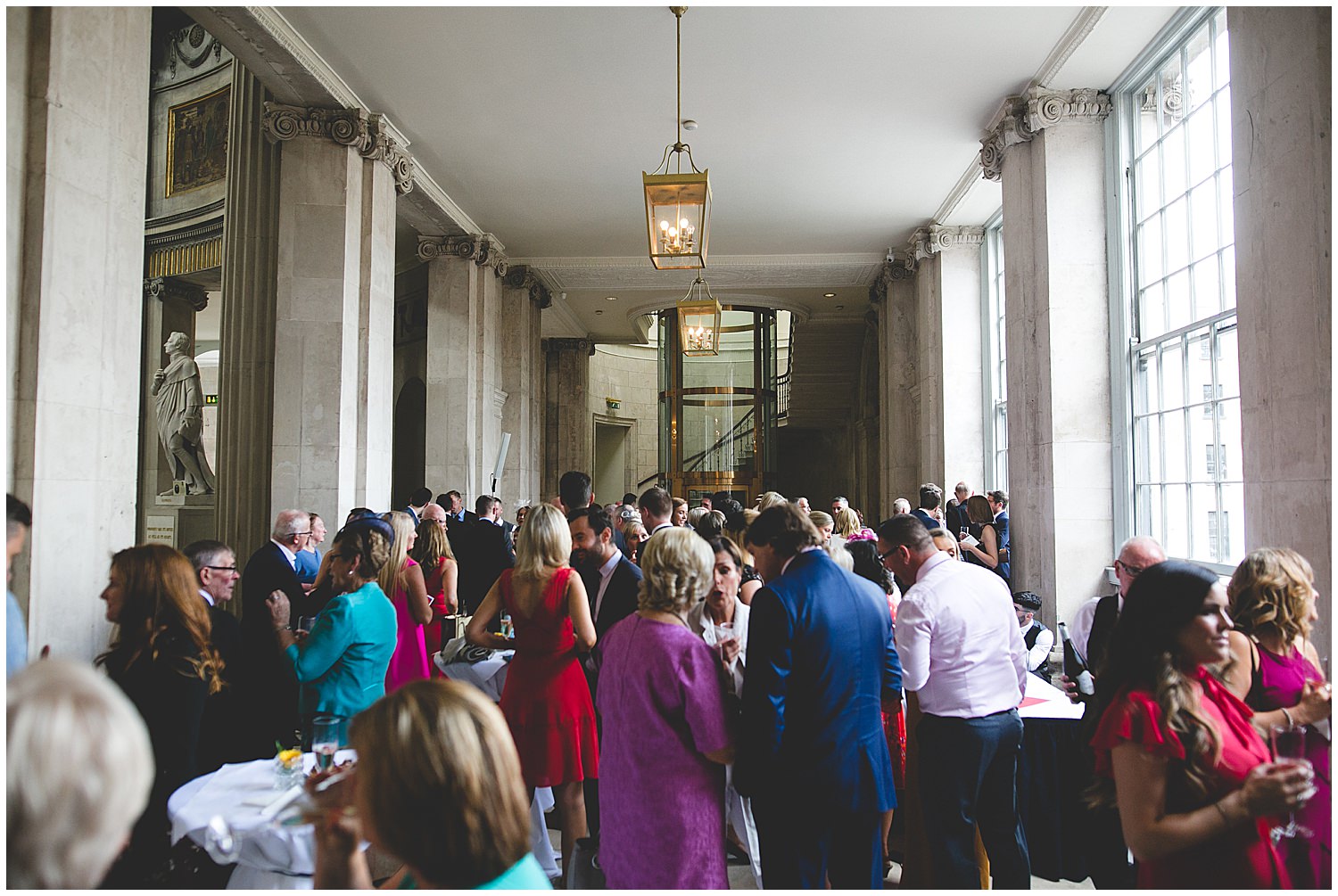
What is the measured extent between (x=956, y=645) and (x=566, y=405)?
18211 mm

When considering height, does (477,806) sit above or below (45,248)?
below

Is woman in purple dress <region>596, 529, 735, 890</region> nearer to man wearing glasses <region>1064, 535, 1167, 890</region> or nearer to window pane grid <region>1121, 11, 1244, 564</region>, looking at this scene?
man wearing glasses <region>1064, 535, 1167, 890</region>

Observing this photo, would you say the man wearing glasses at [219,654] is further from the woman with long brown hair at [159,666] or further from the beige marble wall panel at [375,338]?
the beige marble wall panel at [375,338]

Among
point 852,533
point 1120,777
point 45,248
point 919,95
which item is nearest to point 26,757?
point 1120,777

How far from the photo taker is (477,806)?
1238 millimetres

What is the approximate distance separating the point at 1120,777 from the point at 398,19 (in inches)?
283

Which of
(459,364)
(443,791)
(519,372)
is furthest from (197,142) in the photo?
(443,791)

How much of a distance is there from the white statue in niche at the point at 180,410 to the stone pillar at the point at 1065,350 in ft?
32.4

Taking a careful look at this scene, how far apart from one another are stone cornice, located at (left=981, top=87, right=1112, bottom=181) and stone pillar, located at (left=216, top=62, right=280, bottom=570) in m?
7.38

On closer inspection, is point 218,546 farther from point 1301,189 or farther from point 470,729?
point 1301,189

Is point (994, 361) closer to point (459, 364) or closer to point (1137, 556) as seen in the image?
point (459, 364)

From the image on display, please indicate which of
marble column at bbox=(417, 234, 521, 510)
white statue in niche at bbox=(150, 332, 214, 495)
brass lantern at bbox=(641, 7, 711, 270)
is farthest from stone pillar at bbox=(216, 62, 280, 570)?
brass lantern at bbox=(641, 7, 711, 270)

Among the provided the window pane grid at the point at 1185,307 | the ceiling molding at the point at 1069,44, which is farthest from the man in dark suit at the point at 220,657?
the ceiling molding at the point at 1069,44

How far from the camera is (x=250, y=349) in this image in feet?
26.1
